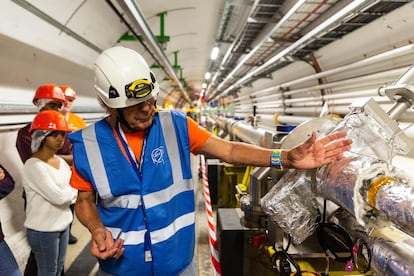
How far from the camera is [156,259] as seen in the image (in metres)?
1.18

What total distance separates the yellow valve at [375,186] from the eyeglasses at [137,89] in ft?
2.61

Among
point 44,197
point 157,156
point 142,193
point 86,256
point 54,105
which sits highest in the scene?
point 54,105

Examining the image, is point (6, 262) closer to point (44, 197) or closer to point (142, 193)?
point (44, 197)

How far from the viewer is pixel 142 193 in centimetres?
116

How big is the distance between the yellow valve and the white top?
5.33ft

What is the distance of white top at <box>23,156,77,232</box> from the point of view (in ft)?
5.73

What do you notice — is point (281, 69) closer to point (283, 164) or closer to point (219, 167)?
point (219, 167)

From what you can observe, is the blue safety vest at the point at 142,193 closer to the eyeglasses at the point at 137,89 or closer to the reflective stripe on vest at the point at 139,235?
the reflective stripe on vest at the point at 139,235

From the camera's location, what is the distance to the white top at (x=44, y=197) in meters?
1.75

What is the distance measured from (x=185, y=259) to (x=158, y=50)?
3.18 metres

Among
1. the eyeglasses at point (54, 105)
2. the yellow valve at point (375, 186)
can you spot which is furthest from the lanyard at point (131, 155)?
the eyeglasses at point (54, 105)

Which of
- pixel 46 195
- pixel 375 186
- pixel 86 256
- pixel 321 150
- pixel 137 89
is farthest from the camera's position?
pixel 86 256

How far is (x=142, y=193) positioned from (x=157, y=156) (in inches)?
6.1

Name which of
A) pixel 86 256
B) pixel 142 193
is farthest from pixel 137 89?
pixel 86 256
